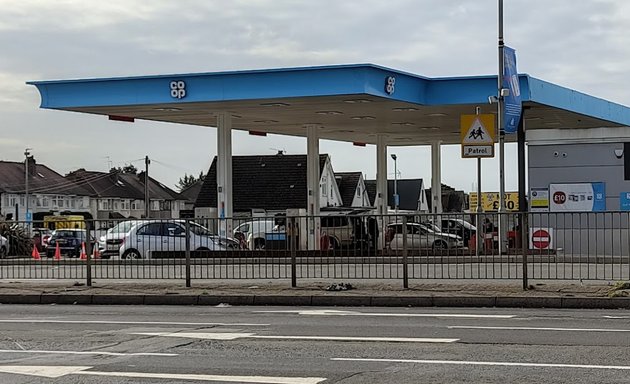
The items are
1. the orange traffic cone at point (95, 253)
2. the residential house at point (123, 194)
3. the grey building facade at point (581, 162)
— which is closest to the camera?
the orange traffic cone at point (95, 253)

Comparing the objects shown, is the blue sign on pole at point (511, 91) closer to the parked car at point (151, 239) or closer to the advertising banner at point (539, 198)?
the advertising banner at point (539, 198)

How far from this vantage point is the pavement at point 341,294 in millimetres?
16219

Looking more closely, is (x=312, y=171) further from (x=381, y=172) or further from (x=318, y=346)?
(x=318, y=346)

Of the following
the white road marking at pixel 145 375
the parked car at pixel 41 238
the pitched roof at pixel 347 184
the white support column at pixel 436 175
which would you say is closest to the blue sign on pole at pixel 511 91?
the parked car at pixel 41 238

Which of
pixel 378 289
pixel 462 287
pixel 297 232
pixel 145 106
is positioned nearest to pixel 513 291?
pixel 462 287

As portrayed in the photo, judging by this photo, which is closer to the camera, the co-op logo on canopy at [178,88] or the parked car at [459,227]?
the parked car at [459,227]

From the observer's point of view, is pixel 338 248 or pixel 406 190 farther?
pixel 406 190

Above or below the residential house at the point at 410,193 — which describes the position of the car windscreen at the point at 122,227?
below

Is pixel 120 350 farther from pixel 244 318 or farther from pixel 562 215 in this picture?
pixel 562 215

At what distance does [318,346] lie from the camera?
449 inches

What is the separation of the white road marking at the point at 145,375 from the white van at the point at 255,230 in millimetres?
9248

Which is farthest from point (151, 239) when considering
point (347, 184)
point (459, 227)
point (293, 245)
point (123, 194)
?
point (123, 194)

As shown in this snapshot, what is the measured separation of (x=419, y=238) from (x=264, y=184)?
63.0 m

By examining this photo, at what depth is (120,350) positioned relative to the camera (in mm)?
11320
